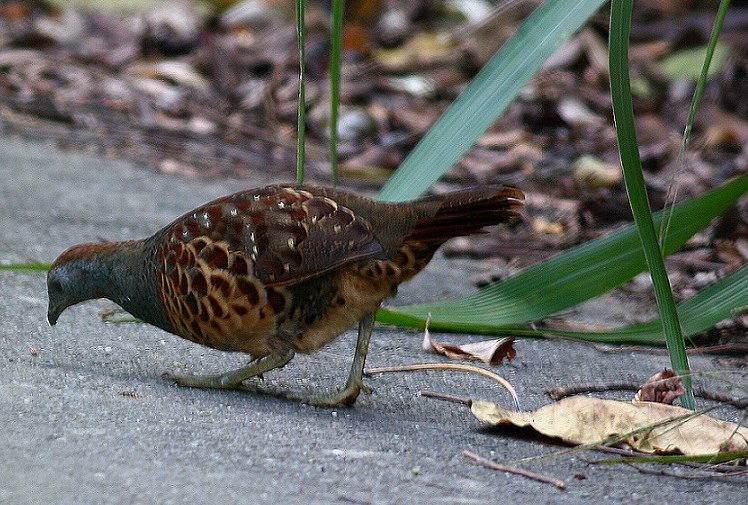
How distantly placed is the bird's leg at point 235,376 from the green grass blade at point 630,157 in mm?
1098

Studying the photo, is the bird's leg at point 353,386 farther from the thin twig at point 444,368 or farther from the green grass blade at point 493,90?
the green grass blade at point 493,90

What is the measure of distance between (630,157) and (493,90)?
859 millimetres

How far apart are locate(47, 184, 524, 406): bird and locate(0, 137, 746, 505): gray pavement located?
17 centimetres

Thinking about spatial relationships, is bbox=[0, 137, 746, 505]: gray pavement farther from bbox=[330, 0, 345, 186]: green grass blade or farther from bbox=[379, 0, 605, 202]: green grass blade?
bbox=[330, 0, 345, 186]: green grass blade

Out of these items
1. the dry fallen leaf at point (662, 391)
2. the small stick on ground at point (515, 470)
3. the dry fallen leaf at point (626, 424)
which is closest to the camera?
the small stick on ground at point (515, 470)

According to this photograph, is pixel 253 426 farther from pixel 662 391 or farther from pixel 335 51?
pixel 335 51


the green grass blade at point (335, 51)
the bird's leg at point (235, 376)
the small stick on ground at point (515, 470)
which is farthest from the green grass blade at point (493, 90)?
the small stick on ground at point (515, 470)

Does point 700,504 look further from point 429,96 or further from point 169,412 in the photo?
point 429,96

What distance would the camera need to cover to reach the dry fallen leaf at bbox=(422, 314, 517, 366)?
373cm

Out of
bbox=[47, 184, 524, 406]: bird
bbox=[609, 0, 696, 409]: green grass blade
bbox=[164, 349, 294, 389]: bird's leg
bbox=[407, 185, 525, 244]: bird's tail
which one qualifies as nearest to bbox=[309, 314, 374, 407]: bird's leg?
bbox=[47, 184, 524, 406]: bird

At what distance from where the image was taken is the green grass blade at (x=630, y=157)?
293 centimetres

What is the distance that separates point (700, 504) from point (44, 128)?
18.2 feet

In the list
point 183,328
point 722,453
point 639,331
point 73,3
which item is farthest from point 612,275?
point 73,3

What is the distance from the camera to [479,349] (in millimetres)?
3832
